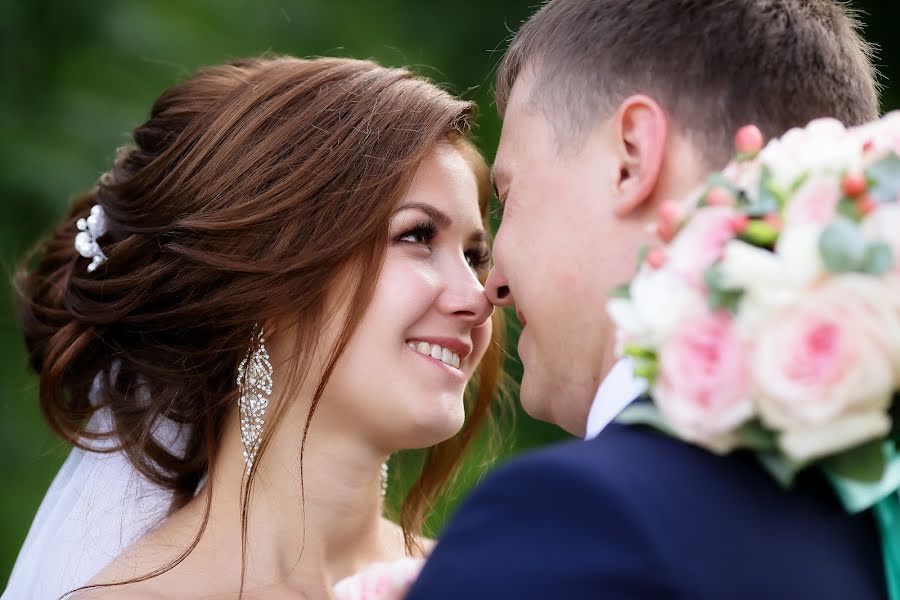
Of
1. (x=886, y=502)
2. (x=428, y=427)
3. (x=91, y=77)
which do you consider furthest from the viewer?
(x=91, y=77)

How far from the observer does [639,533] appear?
5.67 ft

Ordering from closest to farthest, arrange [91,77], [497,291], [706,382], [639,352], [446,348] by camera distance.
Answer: [706,382] < [639,352] < [497,291] < [446,348] < [91,77]

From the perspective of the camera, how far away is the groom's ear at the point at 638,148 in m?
2.37

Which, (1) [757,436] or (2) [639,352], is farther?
(2) [639,352]

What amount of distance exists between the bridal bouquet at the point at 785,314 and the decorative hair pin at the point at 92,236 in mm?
2621

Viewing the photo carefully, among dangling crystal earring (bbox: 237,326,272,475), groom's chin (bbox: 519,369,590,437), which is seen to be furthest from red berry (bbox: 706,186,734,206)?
dangling crystal earring (bbox: 237,326,272,475)

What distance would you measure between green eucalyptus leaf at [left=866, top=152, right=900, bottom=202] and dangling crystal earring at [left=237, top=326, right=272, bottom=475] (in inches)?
95.6

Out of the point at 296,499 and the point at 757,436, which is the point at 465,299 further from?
the point at 757,436

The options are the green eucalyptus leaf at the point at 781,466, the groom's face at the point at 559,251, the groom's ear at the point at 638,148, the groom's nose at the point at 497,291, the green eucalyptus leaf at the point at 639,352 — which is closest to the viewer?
the green eucalyptus leaf at the point at 781,466

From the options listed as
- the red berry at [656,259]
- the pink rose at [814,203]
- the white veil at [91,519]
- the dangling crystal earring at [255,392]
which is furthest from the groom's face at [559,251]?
the white veil at [91,519]

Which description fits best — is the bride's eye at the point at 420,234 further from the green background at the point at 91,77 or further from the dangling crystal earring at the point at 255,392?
the green background at the point at 91,77

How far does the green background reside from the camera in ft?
21.6

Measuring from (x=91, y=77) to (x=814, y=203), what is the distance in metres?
6.15

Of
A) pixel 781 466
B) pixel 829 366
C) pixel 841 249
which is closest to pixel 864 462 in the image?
pixel 781 466
